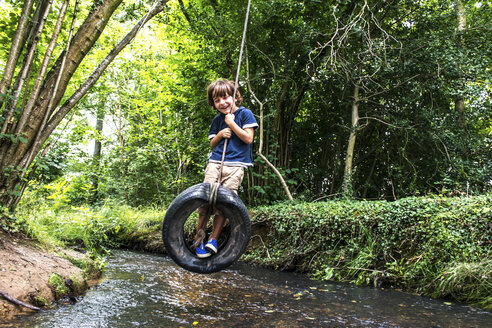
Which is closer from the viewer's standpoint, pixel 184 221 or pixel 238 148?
pixel 184 221

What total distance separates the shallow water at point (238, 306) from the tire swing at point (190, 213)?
42 centimetres

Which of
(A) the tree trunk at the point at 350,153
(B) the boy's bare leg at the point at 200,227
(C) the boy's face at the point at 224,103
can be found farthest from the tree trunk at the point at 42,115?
(A) the tree trunk at the point at 350,153

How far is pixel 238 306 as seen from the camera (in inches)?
123

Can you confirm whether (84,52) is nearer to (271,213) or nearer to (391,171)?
(271,213)

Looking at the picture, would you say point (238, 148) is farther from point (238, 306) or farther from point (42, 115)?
point (42, 115)

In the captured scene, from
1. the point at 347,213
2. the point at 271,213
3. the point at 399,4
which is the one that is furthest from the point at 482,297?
the point at 399,4

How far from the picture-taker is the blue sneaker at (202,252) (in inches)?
111

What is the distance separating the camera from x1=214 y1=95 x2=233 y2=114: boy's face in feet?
10.4

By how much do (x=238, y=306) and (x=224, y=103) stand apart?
1.84m

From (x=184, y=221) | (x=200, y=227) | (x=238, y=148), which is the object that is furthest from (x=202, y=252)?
(x=238, y=148)

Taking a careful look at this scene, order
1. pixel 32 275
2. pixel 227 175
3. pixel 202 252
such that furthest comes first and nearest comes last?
pixel 227 175 < pixel 202 252 < pixel 32 275

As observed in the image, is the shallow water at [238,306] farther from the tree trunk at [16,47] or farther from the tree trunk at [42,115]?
the tree trunk at [16,47]

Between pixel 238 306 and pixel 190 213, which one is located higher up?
pixel 190 213

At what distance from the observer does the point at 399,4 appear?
6.88m
